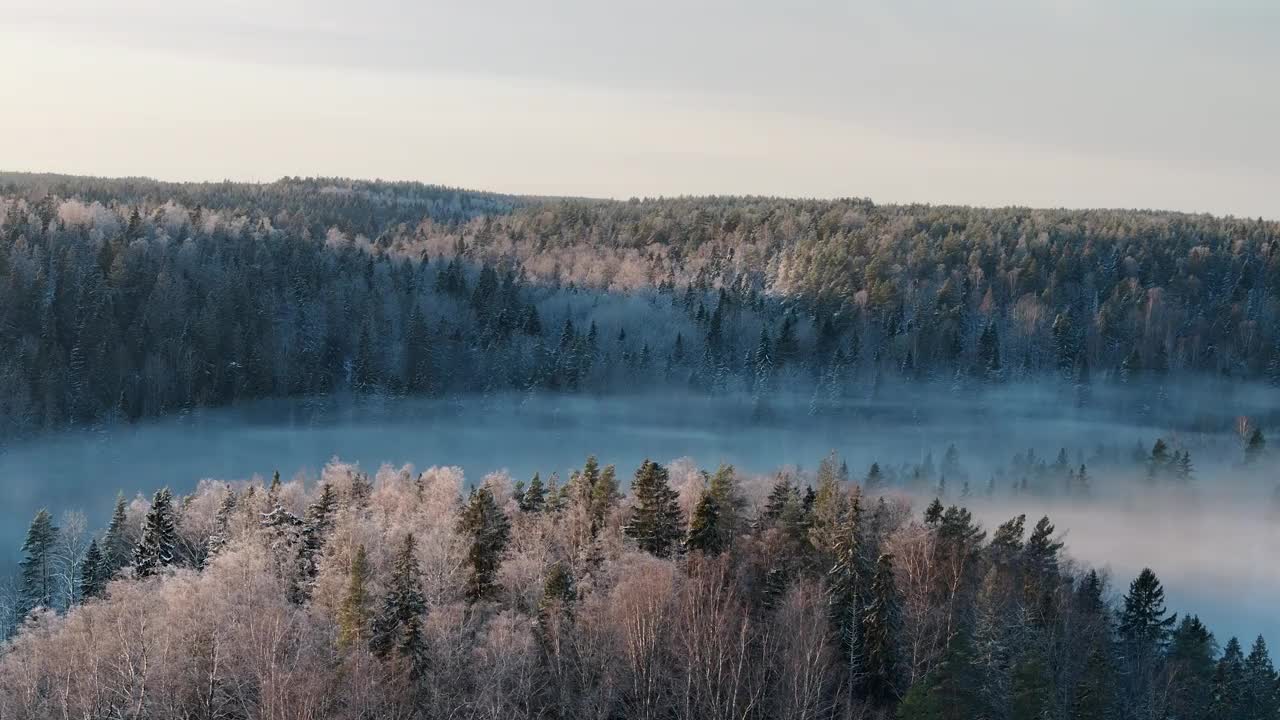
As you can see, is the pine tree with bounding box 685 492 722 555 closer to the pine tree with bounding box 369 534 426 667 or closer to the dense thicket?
the dense thicket

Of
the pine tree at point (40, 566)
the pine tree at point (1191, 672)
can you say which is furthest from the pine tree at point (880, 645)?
the pine tree at point (40, 566)

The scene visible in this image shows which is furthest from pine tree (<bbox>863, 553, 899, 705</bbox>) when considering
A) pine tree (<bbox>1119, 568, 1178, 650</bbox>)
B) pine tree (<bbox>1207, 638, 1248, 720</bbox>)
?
pine tree (<bbox>1119, 568, 1178, 650</bbox>)

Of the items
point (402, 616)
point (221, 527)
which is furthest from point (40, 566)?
point (402, 616)

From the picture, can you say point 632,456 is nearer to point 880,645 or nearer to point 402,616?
point 880,645

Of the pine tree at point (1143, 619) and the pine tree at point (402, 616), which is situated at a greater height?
the pine tree at point (402, 616)

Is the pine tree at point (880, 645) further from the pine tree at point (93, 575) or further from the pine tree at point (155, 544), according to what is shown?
the pine tree at point (93, 575)
